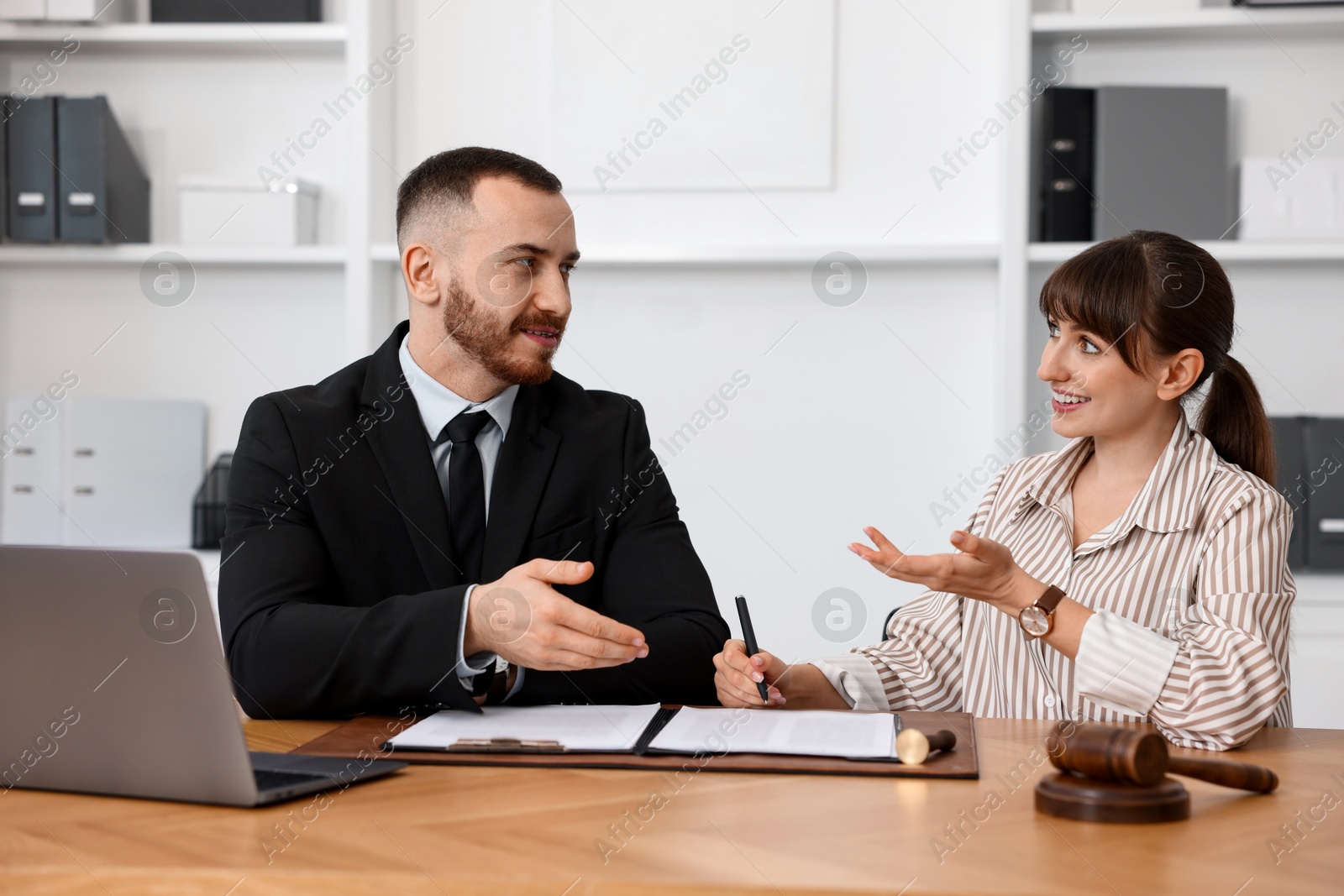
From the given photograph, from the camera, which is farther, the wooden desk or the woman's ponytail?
the woman's ponytail

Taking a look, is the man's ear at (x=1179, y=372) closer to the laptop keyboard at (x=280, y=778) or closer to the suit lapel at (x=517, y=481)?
the suit lapel at (x=517, y=481)

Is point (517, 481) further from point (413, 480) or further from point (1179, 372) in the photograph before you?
point (1179, 372)

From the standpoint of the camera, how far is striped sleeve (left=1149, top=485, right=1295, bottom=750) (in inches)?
50.9

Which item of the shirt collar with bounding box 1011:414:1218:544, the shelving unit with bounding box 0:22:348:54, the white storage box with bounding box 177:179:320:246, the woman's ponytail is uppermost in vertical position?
the shelving unit with bounding box 0:22:348:54

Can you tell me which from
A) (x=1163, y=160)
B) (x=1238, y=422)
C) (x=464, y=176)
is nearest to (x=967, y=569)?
(x=1238, y=422)

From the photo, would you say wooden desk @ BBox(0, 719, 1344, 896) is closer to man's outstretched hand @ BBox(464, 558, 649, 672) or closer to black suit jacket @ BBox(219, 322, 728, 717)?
man's outstretched hand @ BBox(464, 558, 649, 672)

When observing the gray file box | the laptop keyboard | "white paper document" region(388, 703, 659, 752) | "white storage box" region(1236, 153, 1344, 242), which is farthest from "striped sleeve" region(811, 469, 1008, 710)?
"white storage box" region(1236, 153, 1344, 242)

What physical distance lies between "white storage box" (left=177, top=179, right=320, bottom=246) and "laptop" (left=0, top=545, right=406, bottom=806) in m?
2.27

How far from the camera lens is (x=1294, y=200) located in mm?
2746

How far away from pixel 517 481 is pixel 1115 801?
1.01 m

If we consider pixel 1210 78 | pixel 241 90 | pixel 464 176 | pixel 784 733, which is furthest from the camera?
pixel 241 90

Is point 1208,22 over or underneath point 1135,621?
over

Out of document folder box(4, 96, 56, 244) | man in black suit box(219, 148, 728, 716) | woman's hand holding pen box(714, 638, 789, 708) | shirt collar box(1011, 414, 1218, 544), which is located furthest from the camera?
document folder box(4, 96, 56, 244)

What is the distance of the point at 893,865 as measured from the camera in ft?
2.60
